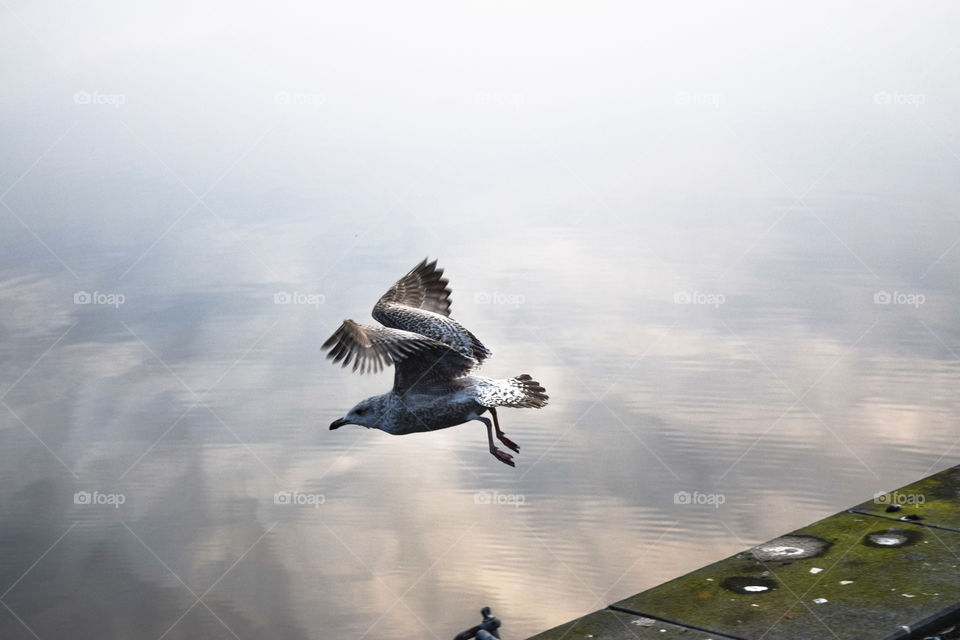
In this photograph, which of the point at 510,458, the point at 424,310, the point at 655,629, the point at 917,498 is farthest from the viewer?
the point at 917,498

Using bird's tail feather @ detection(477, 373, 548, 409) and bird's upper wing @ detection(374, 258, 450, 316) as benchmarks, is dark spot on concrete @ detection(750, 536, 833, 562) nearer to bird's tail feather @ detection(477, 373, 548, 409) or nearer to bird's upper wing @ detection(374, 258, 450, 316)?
bird's tail feather @ detection(477, 373, 548, 409)

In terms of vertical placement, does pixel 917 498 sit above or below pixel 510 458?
above

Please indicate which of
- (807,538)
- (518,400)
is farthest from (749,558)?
(518,400)

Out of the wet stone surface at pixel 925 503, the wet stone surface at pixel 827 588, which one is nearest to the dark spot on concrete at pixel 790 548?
the wet stone surface at pixel 827 588

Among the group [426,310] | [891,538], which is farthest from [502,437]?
[891,538]

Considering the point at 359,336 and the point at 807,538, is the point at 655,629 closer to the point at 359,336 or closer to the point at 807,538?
the point at 807,538

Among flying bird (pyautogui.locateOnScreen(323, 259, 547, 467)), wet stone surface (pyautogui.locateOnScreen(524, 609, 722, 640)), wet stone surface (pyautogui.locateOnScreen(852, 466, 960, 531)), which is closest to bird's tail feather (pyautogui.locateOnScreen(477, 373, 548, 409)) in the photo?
flying bird (pyautogui.locateOnScreen(323, 259, 547, 467))

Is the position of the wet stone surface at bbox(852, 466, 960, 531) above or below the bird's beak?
above

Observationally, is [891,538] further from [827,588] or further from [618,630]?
[618,630]
